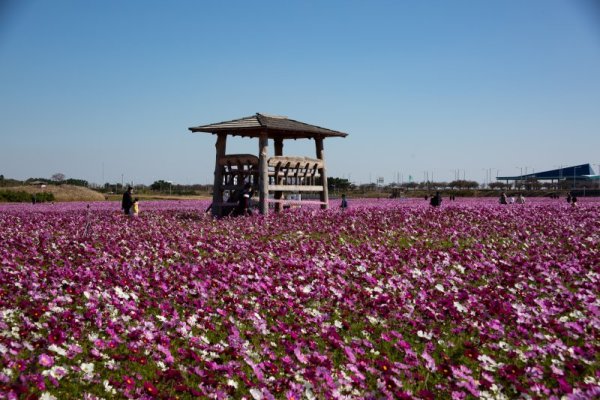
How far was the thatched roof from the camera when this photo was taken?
72.0ft

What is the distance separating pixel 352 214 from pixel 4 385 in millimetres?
17425

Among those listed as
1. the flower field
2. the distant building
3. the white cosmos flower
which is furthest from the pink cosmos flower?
the distant building

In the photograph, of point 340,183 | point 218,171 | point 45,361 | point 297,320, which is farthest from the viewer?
point 340,183

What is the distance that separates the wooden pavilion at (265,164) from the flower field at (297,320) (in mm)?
9614

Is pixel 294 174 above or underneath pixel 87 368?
above

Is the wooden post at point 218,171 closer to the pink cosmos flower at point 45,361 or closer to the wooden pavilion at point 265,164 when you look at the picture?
the wooden pavilion at point 265,164

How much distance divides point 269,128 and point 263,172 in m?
1.76

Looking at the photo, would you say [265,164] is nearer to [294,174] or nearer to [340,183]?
[294,174]

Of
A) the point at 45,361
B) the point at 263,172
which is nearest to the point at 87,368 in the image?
the point at 45,361

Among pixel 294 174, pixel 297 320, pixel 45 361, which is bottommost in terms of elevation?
pixel 297 320

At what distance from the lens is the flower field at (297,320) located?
4691mm

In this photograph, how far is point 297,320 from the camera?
678 cm

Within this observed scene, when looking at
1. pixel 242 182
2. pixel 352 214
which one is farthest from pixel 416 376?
pixel 242 182

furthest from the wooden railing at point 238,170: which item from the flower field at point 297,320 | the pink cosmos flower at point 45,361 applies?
the pink cosmos flower at point 45,361
